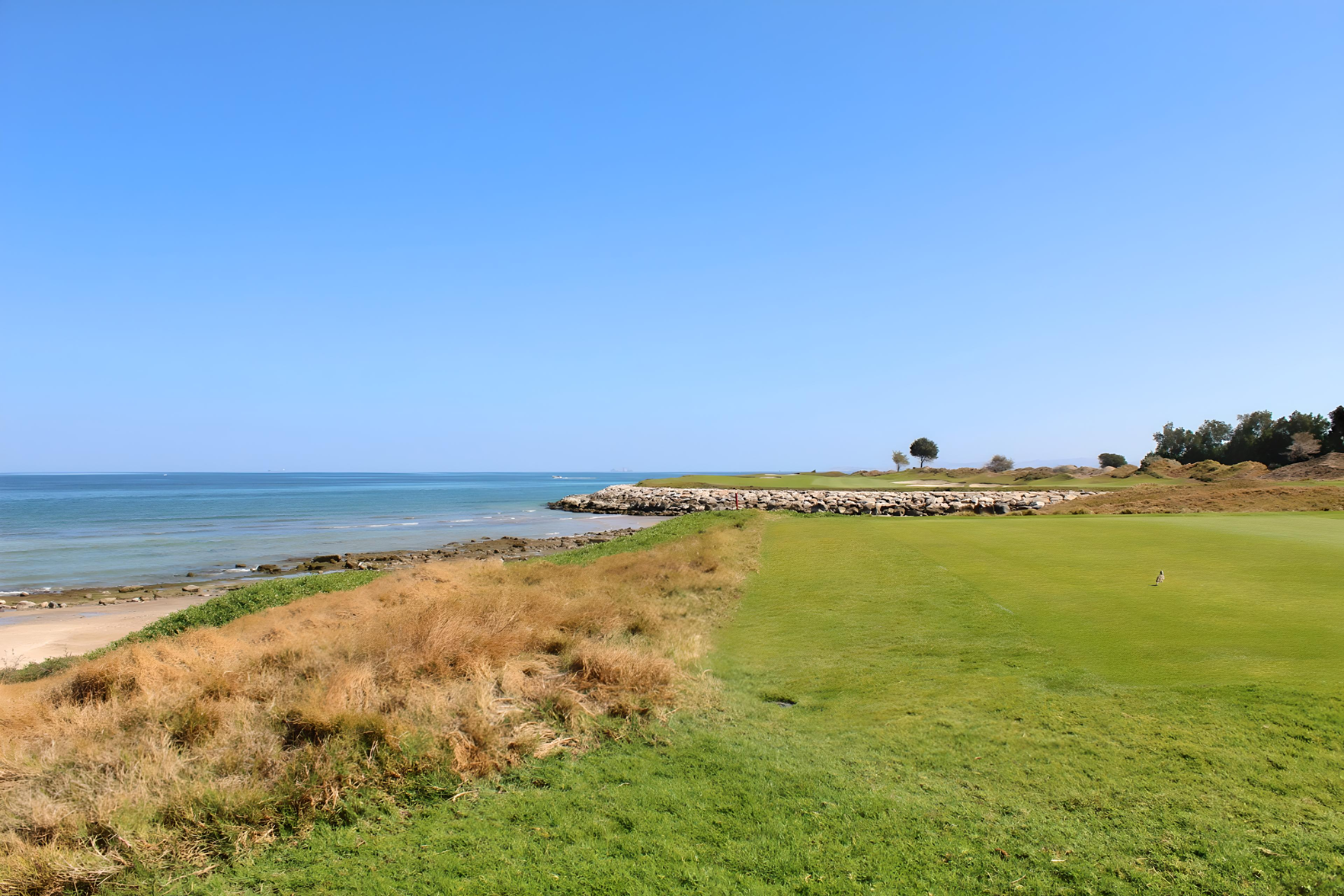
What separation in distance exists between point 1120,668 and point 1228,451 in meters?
93.8

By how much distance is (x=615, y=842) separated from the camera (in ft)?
15.4

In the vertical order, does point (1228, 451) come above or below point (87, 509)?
above

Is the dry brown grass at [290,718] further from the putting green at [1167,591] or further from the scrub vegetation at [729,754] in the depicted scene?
the putting green at [1167,591]

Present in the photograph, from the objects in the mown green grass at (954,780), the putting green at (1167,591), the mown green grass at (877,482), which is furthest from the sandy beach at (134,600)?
the mown green grass at (877,482)

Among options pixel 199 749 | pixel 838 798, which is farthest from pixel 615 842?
pixel 199 749

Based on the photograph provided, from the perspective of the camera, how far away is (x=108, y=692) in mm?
7609

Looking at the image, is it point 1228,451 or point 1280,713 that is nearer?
point 1280,713

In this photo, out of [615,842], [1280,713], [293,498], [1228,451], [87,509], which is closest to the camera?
[615,842]

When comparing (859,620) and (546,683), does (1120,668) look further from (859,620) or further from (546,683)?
(546,683)

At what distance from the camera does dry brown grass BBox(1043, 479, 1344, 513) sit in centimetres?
2869

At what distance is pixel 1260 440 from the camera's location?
7475 cm

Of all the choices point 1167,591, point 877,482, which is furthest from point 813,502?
point 1167,591

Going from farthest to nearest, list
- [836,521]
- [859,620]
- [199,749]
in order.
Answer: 1. [836,521]
2. [859,620]
3. [199,749]

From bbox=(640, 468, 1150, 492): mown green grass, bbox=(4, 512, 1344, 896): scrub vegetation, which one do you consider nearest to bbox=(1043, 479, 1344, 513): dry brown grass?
bbox=(640, 468, 1150, 492): mown green grass
